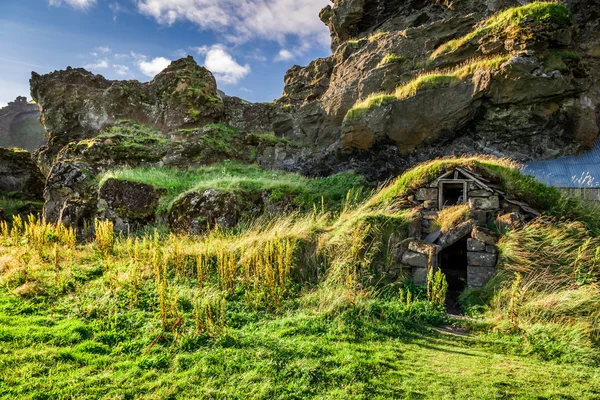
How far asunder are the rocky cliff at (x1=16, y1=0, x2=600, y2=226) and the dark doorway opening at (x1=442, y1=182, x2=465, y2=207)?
4.77 meters

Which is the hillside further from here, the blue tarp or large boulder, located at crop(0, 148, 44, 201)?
the blue tarp

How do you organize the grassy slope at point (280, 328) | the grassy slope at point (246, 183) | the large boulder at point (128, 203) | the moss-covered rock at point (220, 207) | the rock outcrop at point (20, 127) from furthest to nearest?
the rock outcrop at point (20, 127) → the large boulder at point (128, 203) → the grassy slope at point (246, 183) → the moss-covered rock at point (220, 207) → the grassy slope at point (280, 328)

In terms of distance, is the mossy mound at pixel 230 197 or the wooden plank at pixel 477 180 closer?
the wooden plank at pixel 477 180

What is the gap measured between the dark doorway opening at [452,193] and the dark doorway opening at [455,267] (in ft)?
3.70

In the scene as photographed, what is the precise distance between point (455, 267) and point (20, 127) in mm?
61038

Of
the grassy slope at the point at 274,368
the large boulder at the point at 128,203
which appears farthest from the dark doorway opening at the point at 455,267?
the large boulder at the point at 128,203

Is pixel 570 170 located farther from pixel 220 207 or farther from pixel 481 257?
pixel 220 207

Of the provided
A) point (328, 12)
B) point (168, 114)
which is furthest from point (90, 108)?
point (328, 12)

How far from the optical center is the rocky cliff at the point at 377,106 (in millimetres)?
14062

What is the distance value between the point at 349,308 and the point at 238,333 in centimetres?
217

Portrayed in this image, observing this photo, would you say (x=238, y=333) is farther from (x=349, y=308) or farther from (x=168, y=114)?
(x=168, y=114)

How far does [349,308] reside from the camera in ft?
20.8

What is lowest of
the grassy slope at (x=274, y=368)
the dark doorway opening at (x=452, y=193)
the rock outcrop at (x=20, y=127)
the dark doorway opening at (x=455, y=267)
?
the grassy slope at (x=274, y=368)

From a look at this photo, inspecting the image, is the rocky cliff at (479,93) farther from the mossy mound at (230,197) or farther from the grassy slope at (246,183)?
the mossy mound at (230,197)
